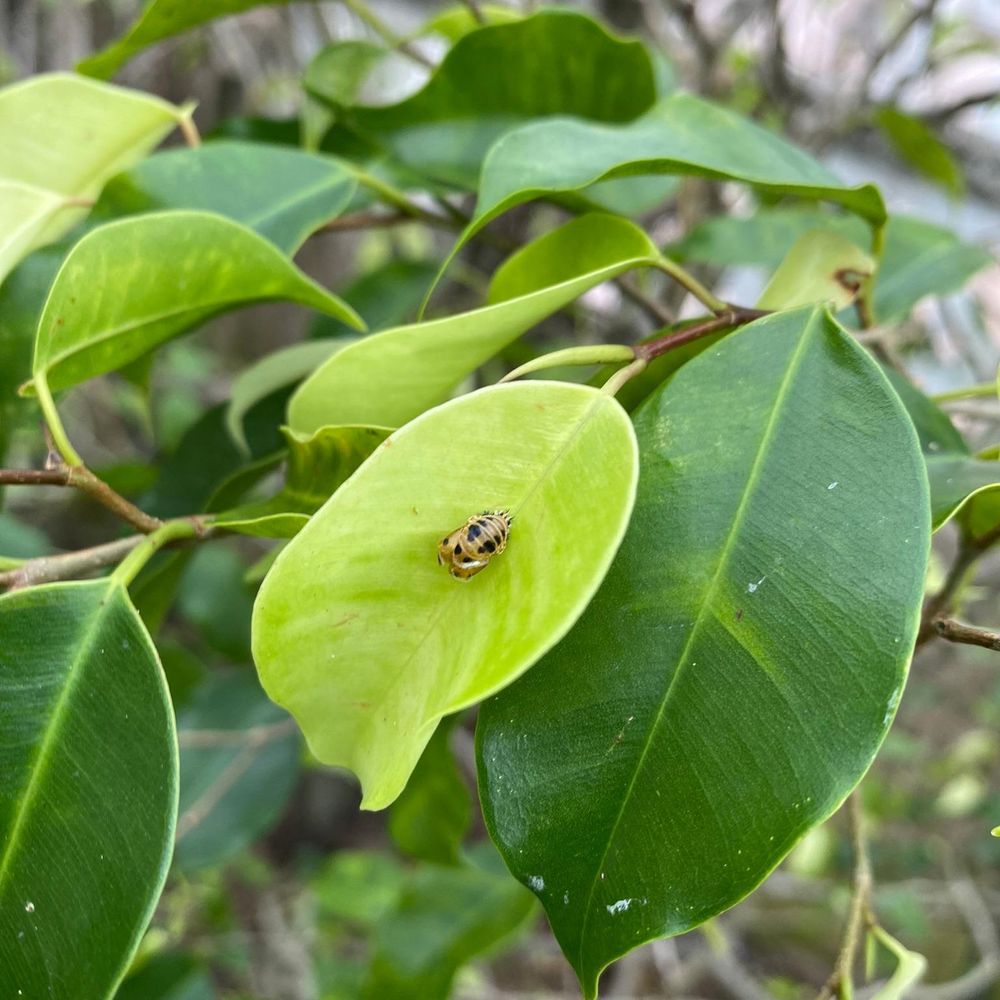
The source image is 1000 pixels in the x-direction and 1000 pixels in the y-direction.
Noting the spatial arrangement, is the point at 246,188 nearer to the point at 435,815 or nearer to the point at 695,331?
the point at 695,331

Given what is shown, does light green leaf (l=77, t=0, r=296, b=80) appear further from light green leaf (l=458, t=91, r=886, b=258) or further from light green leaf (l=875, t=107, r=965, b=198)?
light green leaf (l=875, t=107, r=965, b=198)

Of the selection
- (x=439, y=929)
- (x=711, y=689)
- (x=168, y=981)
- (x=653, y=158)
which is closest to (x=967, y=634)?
(x=711, y=689)

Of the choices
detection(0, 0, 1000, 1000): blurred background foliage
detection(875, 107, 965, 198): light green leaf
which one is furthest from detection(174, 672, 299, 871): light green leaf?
detection(875, 107, 965, 198): light green leaf

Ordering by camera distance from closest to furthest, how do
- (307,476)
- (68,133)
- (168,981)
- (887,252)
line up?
1. (307,476)
2. (68,133)
3. (887,252)
4. (168,981)

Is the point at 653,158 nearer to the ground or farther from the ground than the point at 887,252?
farther from the ground

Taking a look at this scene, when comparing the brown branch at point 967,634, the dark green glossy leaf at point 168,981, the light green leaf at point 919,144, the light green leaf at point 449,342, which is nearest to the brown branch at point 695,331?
the light green leaf at point 449,342

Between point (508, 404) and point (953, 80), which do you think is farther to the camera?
point (953, 80)

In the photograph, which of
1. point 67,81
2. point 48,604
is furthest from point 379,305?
point 48,604

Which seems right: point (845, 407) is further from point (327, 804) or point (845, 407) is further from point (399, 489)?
point (327, 804)
